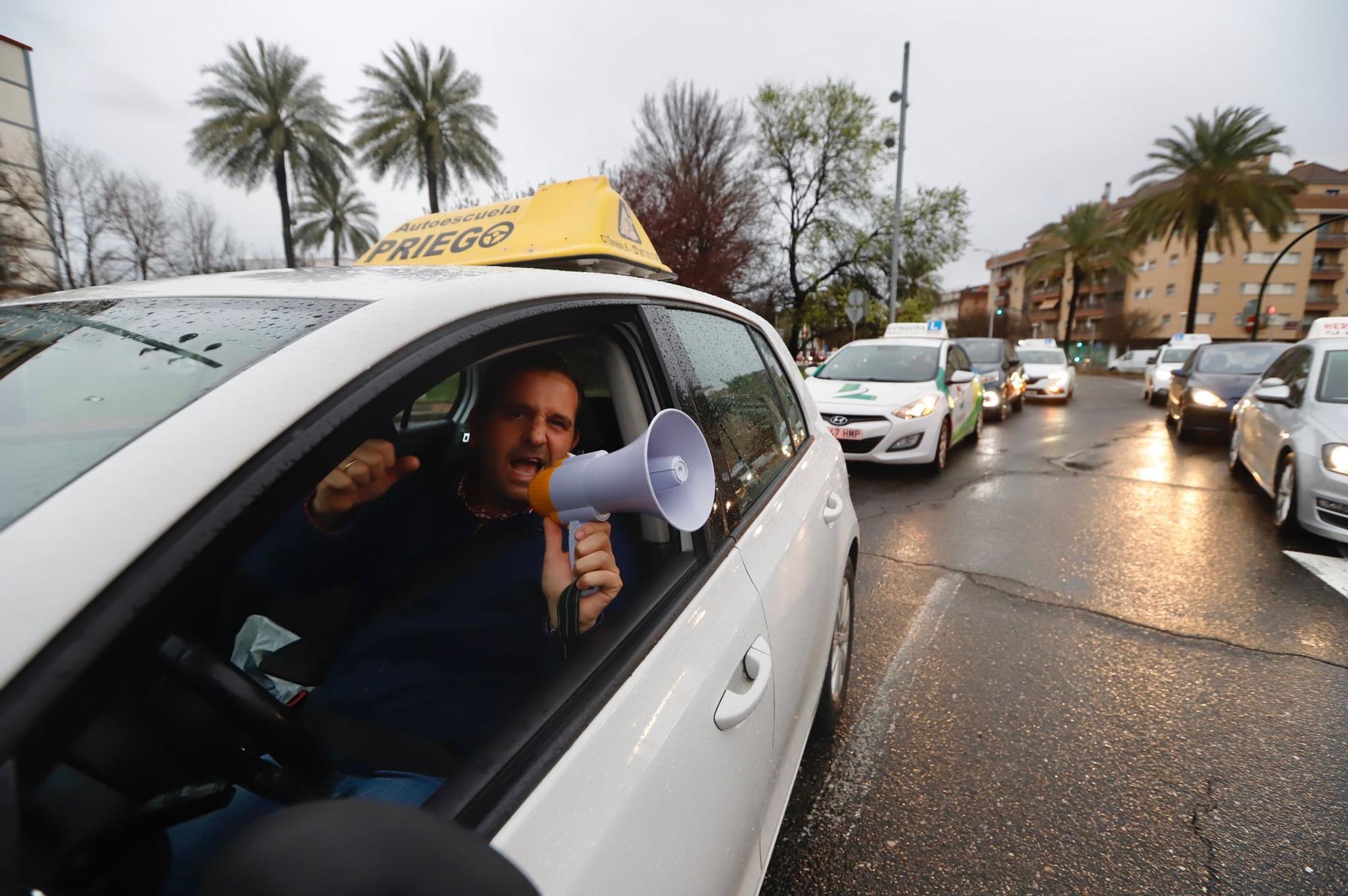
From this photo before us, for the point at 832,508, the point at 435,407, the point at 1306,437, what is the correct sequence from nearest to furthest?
the point at 832,508, the point at 435,407, the point at 1306,437

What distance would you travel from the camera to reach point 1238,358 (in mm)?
9859

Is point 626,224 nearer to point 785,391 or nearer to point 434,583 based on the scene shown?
point 785,391

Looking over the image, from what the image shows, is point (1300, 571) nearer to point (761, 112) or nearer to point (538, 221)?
point (538, 221)

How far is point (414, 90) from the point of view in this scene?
75.0 ft

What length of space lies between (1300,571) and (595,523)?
517cm

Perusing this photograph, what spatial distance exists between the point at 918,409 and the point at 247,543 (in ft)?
22.6

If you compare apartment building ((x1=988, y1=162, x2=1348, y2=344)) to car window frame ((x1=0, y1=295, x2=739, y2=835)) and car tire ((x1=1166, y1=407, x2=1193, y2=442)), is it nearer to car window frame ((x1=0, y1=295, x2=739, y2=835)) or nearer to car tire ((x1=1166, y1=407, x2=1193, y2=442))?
car tire ((x1=1166, y1=407, x2=1193, y2=442))

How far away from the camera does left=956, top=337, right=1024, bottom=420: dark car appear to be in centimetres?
1172

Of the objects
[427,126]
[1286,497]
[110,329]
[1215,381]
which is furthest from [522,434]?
[427,126]

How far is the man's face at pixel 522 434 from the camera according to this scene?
1.53 m

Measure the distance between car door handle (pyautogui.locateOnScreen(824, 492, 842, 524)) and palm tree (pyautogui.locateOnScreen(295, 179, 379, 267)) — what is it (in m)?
31.5

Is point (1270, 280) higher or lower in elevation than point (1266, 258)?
lower

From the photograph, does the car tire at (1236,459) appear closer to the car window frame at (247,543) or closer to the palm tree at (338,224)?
the car window frame at (247,543)

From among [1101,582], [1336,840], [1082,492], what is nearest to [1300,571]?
[1101,582]
